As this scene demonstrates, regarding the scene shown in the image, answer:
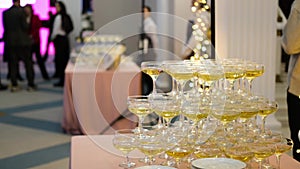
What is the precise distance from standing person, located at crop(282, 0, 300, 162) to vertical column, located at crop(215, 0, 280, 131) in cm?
29

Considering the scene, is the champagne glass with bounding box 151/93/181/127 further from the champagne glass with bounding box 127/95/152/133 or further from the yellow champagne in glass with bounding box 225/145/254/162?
the yellow champagne in glass with bounding box 225/145/254/162

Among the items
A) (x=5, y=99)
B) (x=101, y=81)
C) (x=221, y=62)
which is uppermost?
(x=221, y=62)

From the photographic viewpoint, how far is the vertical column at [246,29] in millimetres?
3553

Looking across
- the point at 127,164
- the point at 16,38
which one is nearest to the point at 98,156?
the point at 127,164

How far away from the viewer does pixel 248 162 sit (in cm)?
215

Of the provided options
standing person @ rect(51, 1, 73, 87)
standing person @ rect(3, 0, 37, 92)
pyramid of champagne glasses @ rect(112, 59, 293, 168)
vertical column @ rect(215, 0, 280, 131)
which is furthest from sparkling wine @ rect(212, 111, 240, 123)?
standing person @ rect(51, 1, 73, 87)

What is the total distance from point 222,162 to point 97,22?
691cm

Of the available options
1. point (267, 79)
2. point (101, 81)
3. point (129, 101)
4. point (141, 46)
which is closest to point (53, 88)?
point (141, 46)

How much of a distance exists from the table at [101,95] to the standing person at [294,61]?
7.86 feet

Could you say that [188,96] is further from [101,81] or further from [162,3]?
[162,3]

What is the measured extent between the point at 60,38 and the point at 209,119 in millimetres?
8008

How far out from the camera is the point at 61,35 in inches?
393

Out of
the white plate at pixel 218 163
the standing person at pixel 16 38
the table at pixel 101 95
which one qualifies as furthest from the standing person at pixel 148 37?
the white plate at pixel 218 163

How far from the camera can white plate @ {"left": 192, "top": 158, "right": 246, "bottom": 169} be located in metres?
1.95
